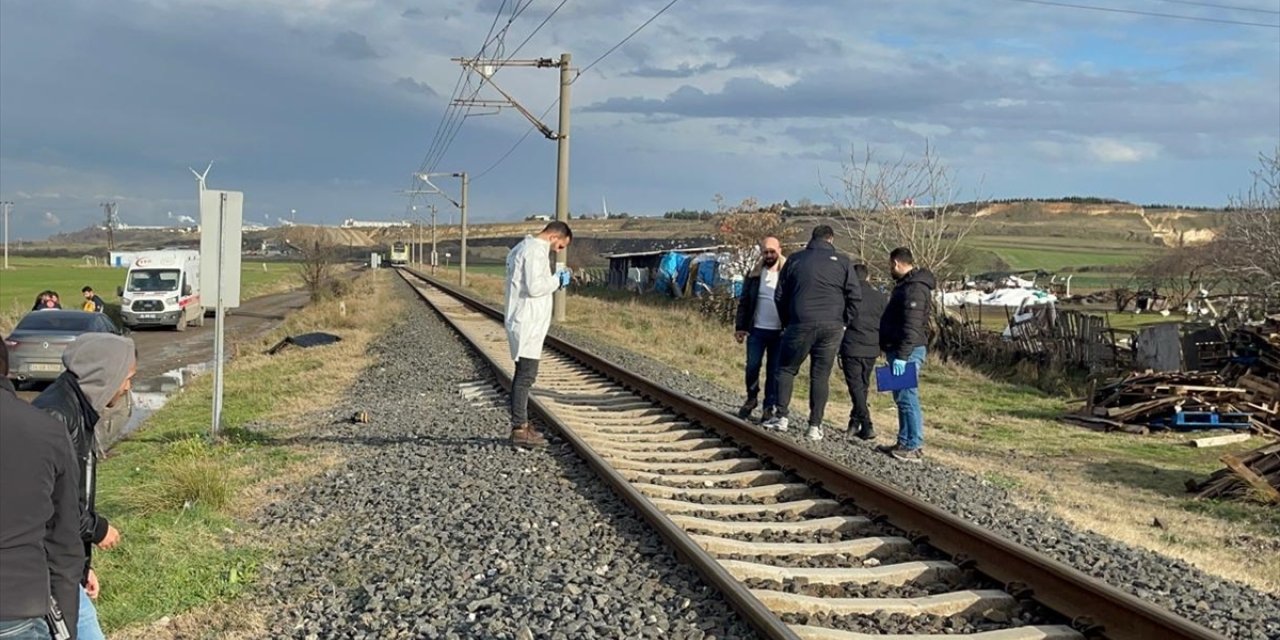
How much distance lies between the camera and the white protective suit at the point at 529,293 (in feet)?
30.0

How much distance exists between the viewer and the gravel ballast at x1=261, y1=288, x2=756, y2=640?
520cm

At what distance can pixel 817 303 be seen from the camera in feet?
33.5

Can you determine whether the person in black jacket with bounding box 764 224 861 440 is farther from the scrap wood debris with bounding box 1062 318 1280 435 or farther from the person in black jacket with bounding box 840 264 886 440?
the scrap wood debris with bounding box 1062 318 1280 435

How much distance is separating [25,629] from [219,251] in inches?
354

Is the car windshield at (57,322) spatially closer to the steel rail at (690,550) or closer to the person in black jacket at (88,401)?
the steel rail at (690,550)

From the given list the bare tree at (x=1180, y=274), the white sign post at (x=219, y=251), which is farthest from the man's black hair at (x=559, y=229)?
the bare tree at (x=1180, y=274)

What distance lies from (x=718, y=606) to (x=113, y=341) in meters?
2.90

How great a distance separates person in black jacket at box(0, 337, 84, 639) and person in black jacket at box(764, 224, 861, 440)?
762cm

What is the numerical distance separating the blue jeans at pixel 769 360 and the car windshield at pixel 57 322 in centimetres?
1391

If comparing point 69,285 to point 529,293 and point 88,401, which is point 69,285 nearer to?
point 529,293

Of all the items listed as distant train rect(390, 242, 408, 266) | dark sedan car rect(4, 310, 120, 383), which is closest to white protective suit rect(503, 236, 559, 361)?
dark sedan car rect(4, 310, 120, 383)

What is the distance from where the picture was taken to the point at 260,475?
31.2ft

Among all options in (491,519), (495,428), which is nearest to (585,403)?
(495,428)

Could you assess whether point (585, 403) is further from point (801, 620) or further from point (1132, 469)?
point (801, 620)
